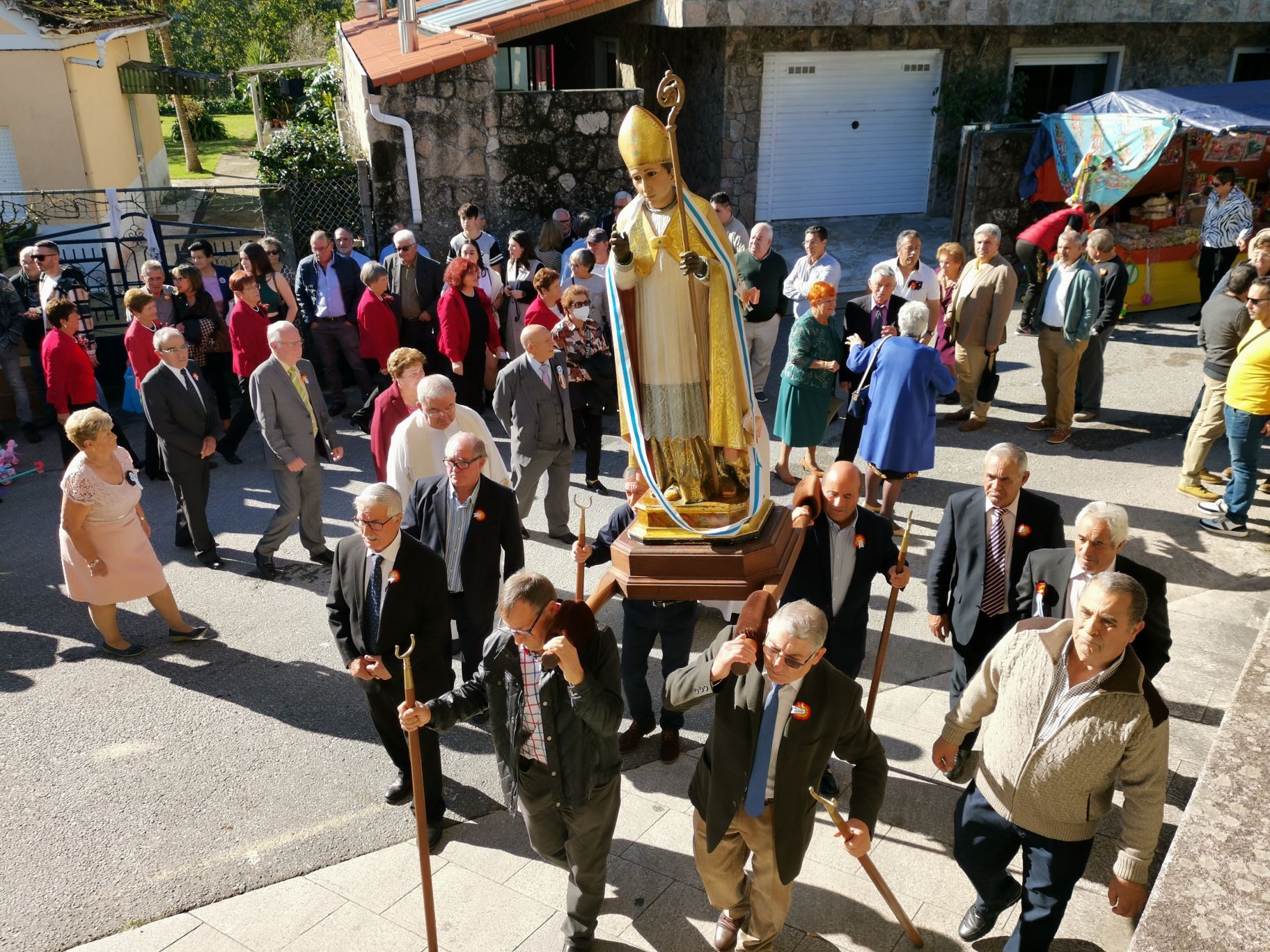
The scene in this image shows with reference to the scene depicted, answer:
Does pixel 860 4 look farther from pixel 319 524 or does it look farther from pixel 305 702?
pixel 305 702

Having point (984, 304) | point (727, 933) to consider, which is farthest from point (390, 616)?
point (984, 304)

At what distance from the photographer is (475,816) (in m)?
5.28

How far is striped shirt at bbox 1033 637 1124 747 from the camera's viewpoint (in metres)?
3.73

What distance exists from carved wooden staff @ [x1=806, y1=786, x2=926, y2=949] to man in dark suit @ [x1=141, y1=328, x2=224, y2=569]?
5.37 metres

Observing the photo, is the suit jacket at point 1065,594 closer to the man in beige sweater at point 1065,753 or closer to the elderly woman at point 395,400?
the man in beige sweater at point 1065,753

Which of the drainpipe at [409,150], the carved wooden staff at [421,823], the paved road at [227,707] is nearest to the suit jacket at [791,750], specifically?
the carved wooden staff at [421,823]

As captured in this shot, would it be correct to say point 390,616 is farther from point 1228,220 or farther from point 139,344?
point 1228,220

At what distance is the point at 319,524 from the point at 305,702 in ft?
5.95

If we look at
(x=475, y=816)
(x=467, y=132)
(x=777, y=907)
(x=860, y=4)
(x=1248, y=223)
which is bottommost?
(x=475, y=816)

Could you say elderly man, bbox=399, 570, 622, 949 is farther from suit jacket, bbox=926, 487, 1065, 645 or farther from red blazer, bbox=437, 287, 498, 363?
red blazer, bbox=437, 287, 498, 363

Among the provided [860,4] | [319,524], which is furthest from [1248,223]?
[319,524]

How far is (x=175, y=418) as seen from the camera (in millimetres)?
7426

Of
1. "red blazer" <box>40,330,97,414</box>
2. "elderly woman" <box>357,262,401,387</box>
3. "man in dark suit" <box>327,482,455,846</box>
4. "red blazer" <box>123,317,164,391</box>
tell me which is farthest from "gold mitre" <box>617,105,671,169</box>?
"red blazer" <box>40,330,97,414</box>

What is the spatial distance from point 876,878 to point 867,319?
17.4 feet
